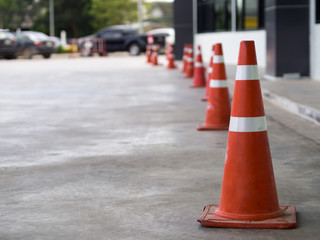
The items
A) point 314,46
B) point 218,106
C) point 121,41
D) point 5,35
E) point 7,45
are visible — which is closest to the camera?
point 218,106

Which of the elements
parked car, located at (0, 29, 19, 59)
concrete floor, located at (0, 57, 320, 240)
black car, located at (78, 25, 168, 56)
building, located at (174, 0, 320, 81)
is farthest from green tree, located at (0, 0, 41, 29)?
concrete floor, located at (0, 57, 320, 240)

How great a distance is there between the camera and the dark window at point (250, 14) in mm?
23234

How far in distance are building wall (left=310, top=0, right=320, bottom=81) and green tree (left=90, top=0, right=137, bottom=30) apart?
261 feet

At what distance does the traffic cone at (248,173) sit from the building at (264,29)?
403 inches

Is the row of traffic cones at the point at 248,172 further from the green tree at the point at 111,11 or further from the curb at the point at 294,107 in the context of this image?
the green tree at the point at 111,11

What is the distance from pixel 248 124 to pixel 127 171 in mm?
1781

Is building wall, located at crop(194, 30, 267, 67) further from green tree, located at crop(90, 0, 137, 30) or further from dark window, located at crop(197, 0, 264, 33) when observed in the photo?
green tree, located at crop(90, 0, 137, 30)

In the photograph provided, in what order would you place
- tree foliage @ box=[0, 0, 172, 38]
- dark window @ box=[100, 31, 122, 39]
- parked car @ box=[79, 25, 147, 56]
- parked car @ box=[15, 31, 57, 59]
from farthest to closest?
tree foliage @ box=[0, 0, 172, 38] < dark window @ box=[100, 31, 122, 39] < parked car @ box=[79, 25, 147, 56] < parked car @ box=[15, 31, 57, 59]

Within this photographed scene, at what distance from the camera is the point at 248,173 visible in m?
4.54

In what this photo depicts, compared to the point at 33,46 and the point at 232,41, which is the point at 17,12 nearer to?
the point at 33,46

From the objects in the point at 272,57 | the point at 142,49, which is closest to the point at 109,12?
the point at 142,49

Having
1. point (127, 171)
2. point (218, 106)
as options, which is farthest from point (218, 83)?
point (127, 171)

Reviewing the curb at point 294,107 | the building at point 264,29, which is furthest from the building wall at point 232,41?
the curb at point 294,107

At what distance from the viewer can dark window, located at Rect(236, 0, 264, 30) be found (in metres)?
23.2
